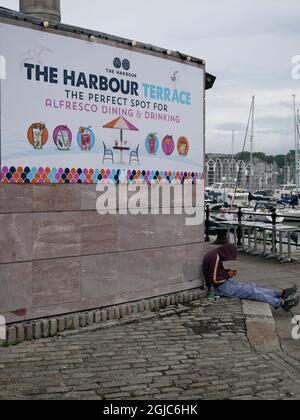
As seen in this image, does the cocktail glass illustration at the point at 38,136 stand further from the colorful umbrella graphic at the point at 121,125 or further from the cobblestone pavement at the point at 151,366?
the cobblestone pavement at the point at 151,366

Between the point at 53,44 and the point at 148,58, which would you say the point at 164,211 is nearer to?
the point at 148,58

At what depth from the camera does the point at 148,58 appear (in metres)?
8.08

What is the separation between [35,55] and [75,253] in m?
2.64

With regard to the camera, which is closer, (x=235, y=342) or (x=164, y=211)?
(x=235, y=342)

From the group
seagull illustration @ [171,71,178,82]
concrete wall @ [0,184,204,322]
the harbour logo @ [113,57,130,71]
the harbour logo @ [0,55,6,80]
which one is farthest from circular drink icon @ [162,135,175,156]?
the harbour logo @ [0,55,6,80]

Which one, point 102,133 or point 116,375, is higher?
point 102,133

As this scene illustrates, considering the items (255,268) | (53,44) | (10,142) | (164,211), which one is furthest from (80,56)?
(255,268)

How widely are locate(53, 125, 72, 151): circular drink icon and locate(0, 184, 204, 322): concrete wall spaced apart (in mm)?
553

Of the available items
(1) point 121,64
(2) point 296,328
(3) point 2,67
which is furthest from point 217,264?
(3) point 2,67

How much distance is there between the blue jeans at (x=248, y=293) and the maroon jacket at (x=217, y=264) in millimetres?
170

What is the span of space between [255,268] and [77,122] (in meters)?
6.39

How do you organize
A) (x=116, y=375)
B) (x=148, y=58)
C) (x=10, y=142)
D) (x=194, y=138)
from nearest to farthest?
(x=116, y=375) → (x=10, y=142) → (x=148, y=58) → (x=194, y=138)

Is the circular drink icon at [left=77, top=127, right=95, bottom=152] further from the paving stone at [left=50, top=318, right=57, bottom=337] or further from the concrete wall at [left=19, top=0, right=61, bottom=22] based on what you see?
the paving stone at [left=50, top=318, right=57, bottom=337]

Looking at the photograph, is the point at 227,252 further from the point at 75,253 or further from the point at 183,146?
the point at 75,253
